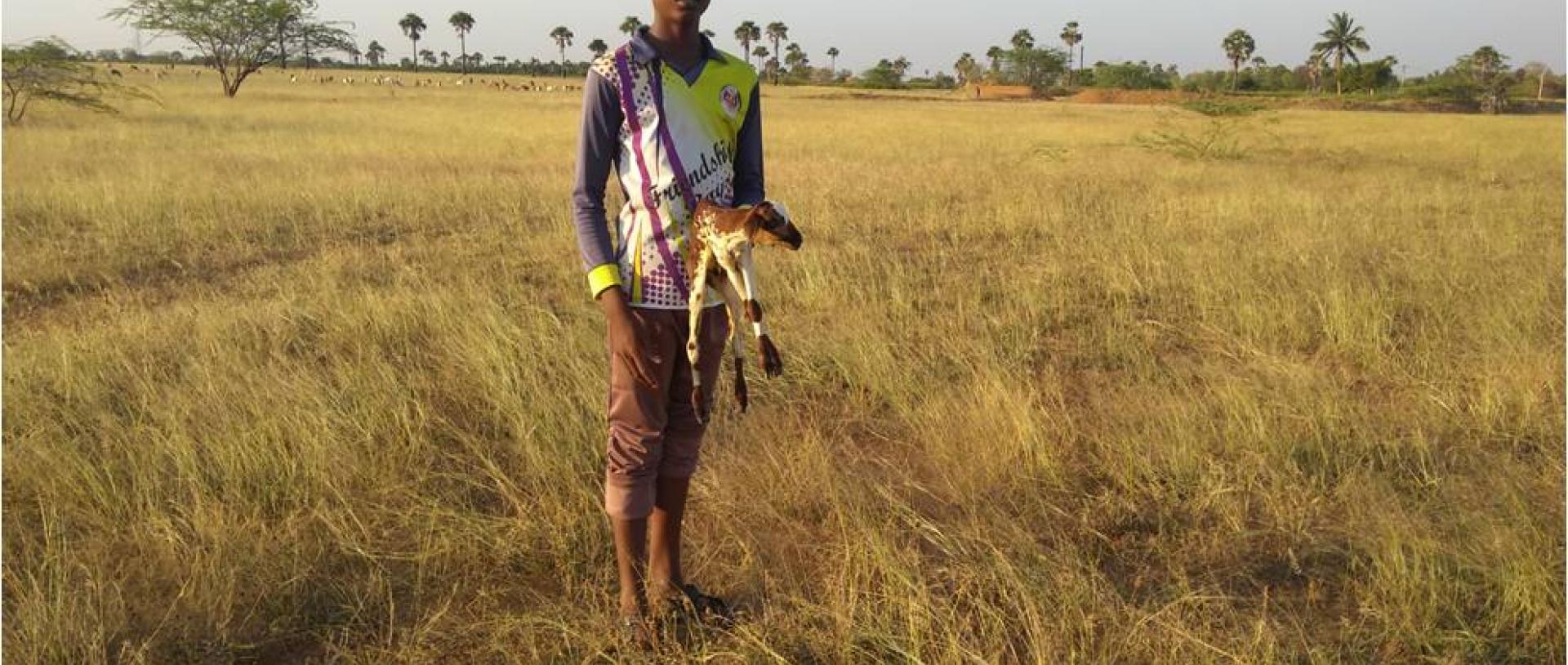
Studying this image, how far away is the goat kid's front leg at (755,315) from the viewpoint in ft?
5.59

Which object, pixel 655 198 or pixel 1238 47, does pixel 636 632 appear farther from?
pixel 1238 47

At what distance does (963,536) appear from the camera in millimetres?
2682

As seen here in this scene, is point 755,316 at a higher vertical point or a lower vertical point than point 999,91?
lower

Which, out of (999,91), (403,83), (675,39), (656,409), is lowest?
(656,409)

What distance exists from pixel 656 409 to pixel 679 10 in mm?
881

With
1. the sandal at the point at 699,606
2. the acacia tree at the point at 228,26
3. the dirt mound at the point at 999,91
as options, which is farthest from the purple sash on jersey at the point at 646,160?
the dirt mound at the point at 999,91

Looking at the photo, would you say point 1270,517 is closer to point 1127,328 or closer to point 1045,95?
point 1127,328

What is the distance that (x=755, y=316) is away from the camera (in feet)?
5.57

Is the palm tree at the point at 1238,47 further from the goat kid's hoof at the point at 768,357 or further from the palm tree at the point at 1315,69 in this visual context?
the goat kid's hoof at the point at 768,357

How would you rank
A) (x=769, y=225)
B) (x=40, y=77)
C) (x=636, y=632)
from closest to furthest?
(x=769, y=225) < (x=636, y=632) < (x=40, y=77)

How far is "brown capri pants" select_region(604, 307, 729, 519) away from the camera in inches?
78.1

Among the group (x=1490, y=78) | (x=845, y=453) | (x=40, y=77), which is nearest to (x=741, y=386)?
(x=845, y=453)

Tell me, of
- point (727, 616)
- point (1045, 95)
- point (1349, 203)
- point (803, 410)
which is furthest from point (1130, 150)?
point (1045, 95)

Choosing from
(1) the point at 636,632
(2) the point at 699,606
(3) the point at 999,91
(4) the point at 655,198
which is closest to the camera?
(4) the point at 655,198
